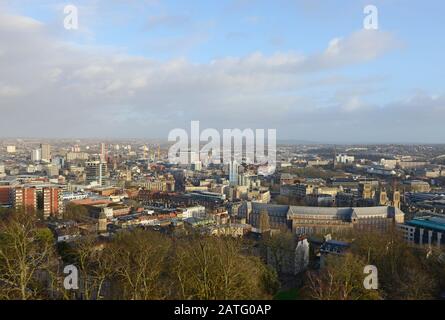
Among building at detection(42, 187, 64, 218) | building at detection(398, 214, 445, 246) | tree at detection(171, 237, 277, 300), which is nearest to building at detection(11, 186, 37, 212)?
building at detection(42, 187, 64, 218)

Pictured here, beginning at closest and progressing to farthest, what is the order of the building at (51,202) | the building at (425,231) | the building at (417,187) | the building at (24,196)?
the building at (425,231)
the building at (51,202)
the building at (24,196)
the building at (417,187)

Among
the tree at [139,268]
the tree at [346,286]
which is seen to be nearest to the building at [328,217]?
the tree at [139,268]

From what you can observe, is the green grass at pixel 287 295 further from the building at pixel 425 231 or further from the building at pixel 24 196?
the building at pixel 24 196

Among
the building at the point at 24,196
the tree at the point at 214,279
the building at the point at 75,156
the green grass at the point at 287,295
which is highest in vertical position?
the building at the point at 75,156

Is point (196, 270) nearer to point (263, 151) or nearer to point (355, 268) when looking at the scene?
point (355, 268)

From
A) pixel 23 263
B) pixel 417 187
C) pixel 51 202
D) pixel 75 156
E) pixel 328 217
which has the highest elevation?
pixel 75 156

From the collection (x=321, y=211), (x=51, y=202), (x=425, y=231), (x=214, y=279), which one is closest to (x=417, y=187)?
(x=321, y=211)

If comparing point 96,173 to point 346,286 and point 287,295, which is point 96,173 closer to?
point 287,295
